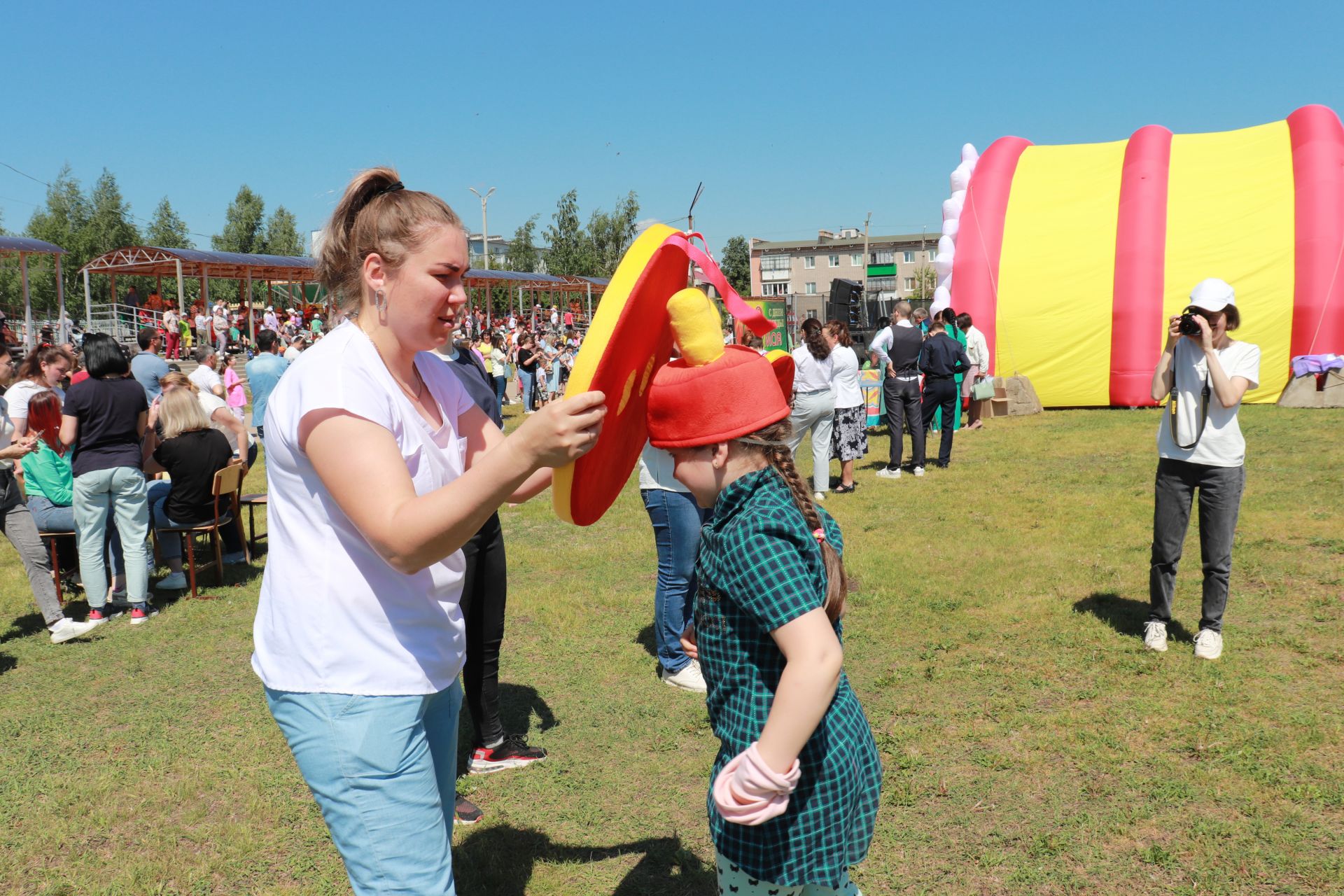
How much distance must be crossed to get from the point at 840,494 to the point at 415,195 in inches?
361

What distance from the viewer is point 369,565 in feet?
6.15

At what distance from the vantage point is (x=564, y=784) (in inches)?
172

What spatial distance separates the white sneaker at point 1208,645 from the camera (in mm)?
5449

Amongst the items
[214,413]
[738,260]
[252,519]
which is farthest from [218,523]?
[738,260]

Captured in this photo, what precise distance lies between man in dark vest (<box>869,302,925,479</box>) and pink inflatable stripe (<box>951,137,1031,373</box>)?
6080 millimetres

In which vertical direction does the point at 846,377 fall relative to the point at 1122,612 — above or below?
above

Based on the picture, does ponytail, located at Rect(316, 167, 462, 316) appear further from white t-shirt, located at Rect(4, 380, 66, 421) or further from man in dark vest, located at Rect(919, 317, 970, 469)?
man in dark vest, located at Rect(919, 317, 970, 469)

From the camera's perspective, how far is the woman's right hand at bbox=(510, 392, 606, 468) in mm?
1637

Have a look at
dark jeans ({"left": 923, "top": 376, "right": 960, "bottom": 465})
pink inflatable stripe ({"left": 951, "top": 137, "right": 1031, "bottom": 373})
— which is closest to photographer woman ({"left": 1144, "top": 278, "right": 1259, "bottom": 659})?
dark jeans ({"left": 923, "top": 376, "right": 960, "bottom": 465})

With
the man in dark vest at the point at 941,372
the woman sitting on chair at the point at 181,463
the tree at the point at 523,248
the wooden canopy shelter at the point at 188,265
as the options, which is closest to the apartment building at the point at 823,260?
the tree at the point at 523,248

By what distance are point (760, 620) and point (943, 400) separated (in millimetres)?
10714

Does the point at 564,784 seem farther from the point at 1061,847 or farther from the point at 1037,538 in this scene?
the point at 1037,538

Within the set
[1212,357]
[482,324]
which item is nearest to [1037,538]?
[1212,357]

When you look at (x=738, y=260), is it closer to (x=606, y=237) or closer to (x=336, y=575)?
(x=606, y=237)
